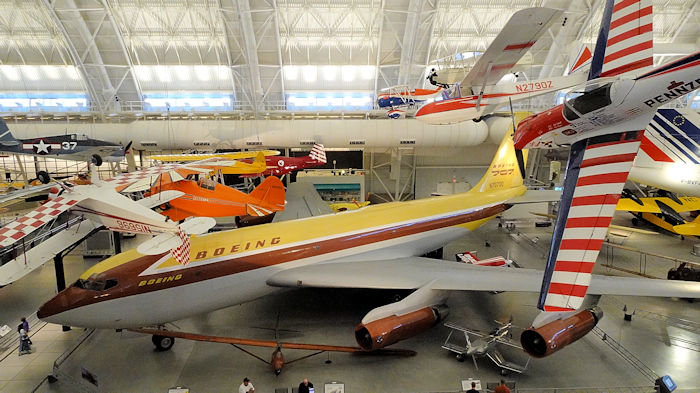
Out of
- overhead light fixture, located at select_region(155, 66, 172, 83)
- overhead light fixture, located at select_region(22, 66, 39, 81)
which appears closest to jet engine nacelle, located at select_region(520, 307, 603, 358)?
overhead light fixture, located at select_region(155, 66, 172, 83)

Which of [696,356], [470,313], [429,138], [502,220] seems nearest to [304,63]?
[429,138]

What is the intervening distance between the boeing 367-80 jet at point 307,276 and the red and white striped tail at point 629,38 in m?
5.60

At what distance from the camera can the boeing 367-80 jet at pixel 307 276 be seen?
9000 mm

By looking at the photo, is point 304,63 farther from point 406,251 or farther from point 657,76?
point 657,76

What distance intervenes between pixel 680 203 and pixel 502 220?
8.69 metres

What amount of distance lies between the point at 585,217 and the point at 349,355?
7.02m

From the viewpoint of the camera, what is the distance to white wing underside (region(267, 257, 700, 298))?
906 cm

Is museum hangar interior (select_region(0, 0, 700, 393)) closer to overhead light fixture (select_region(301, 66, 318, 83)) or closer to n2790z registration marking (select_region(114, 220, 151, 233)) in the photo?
n2790z registration marking (select_region(114, 220, 151, 233))

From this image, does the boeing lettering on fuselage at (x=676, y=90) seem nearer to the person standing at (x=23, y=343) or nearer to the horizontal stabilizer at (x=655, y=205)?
the person standing at (x=23, y=343)

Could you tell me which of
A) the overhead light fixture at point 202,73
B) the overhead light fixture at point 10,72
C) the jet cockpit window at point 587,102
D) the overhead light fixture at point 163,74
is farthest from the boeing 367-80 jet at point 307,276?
the overhead light fixture at point 10,72

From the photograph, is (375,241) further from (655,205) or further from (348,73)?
(348,73)

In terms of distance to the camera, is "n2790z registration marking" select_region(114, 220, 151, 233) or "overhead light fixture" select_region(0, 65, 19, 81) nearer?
"n2790z registration marking" select_region(114, 220, 151, 233)

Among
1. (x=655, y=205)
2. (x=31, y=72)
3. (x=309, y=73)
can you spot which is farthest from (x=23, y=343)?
(x=31, y=72)

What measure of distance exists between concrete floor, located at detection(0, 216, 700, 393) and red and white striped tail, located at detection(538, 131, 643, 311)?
15.5 feet
